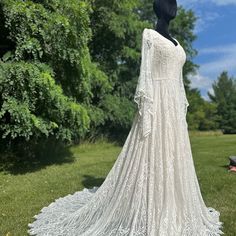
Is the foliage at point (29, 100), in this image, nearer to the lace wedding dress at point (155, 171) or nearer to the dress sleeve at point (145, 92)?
the lace wedding dress at point (155, 171)

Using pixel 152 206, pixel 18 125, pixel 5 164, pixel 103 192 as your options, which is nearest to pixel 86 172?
pixel 18 125

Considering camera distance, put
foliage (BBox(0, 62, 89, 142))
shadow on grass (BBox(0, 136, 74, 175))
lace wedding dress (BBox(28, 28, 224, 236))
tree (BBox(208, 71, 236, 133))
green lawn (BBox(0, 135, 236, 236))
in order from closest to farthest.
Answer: lace wedding dress (BBox(28, 28, 224, 236)) < green lawn (BBox(0, 135, 236, 236)) < foliage (BBox(0, 62, 89, 142)) < shadow on grass (BBox(0, 136, 74, 175)) < tree (BBox(208, 71, 236, 133))

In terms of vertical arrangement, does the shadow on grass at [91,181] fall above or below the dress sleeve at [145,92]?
below

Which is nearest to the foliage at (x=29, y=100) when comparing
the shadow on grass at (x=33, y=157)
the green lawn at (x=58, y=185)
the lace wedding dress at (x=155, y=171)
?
the green lawn at (x=58, y=185)

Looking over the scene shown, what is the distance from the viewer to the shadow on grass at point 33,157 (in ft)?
32.7

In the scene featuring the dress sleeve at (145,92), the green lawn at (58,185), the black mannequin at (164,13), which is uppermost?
the black mannequin at (164,13)

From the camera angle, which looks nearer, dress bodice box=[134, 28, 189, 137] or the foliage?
dress bodice box=[134, 28, 189, 137]

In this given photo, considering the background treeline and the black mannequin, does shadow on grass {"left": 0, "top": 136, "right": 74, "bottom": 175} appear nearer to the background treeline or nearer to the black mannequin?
the background treeline

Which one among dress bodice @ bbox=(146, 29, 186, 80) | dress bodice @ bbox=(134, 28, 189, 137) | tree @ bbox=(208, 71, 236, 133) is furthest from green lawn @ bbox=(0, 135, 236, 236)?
tree @ bbox=(208, 71, 236, 133)

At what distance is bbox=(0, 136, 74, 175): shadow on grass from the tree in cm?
3228

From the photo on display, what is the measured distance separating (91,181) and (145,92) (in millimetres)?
4083

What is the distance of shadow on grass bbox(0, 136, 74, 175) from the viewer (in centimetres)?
998

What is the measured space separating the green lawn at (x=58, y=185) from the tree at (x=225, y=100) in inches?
1275

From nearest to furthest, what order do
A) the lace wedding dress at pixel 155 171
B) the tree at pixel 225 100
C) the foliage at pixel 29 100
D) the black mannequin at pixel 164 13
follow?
1. the lace wedding dress at pixel 155 171
2. the black mannequin at pixel 164 13
3. the foliage at pixel 29 100
4. the tree at pixel 225 100
